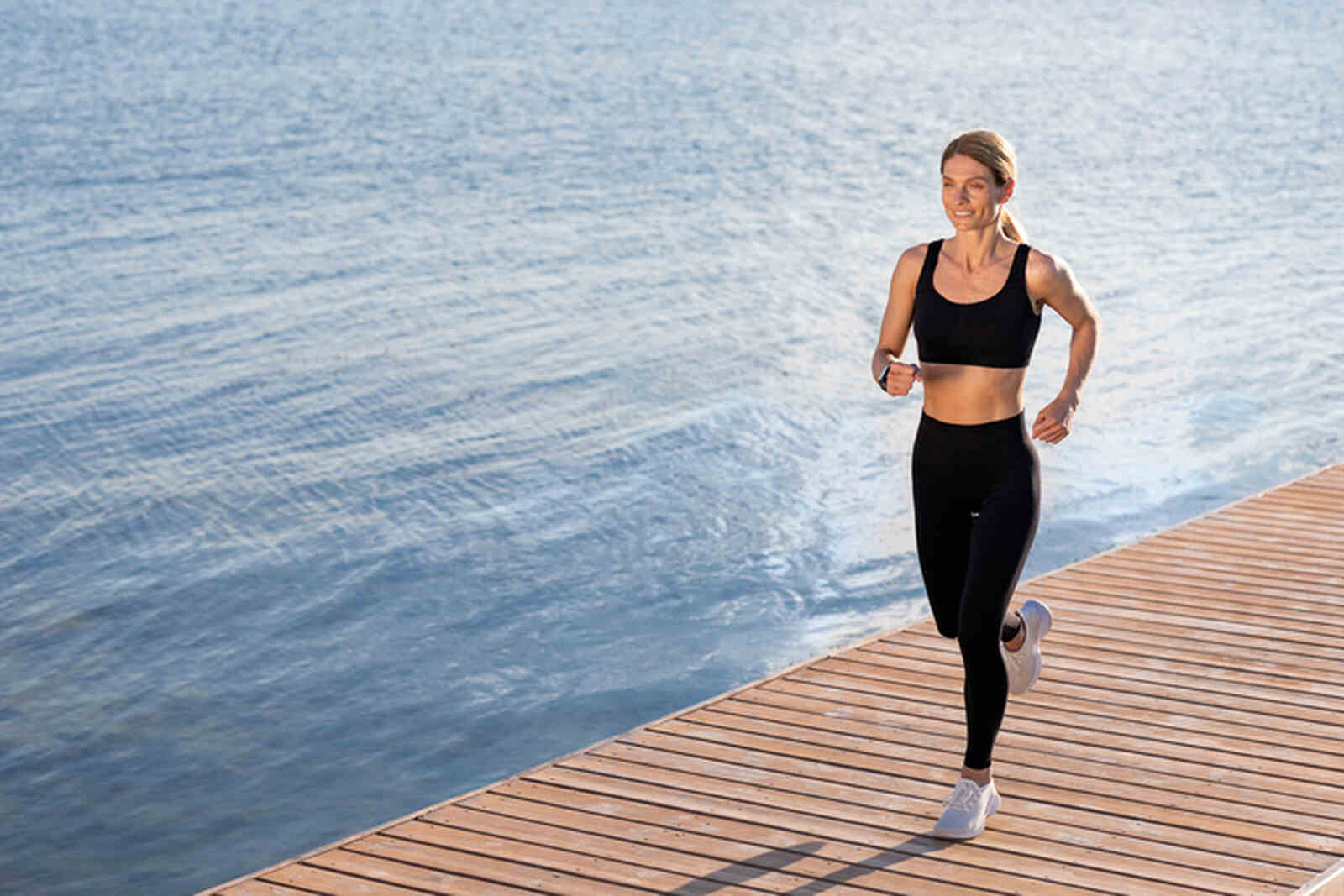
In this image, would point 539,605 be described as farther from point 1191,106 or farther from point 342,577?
point 1191,106

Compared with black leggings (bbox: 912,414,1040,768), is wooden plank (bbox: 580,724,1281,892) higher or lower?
lower

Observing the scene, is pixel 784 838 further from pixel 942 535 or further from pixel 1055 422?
pixel 1055 422

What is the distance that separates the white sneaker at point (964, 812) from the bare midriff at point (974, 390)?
1107 mm

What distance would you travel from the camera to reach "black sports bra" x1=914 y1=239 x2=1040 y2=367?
4234 mm

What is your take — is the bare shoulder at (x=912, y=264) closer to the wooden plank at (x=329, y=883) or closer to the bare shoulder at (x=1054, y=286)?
the bare shoulder at (x=1054, y=286)

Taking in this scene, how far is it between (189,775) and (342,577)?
2.19 m

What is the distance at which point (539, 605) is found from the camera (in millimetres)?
9141

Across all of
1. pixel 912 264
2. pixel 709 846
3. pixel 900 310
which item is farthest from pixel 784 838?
pixel 912 264

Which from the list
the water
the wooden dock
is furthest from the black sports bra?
the water

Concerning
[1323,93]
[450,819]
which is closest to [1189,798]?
[450,819]

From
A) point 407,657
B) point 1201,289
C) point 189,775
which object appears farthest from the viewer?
point 1201,289

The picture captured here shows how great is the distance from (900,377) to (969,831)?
4.74 ft

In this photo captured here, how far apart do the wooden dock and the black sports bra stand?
1457 mm

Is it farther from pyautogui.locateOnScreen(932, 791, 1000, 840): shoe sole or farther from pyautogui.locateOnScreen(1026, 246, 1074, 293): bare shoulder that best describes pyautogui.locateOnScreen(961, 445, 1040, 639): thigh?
pyautogui.locateOnScreen(932, 791, 1000, 840): shoe sole
